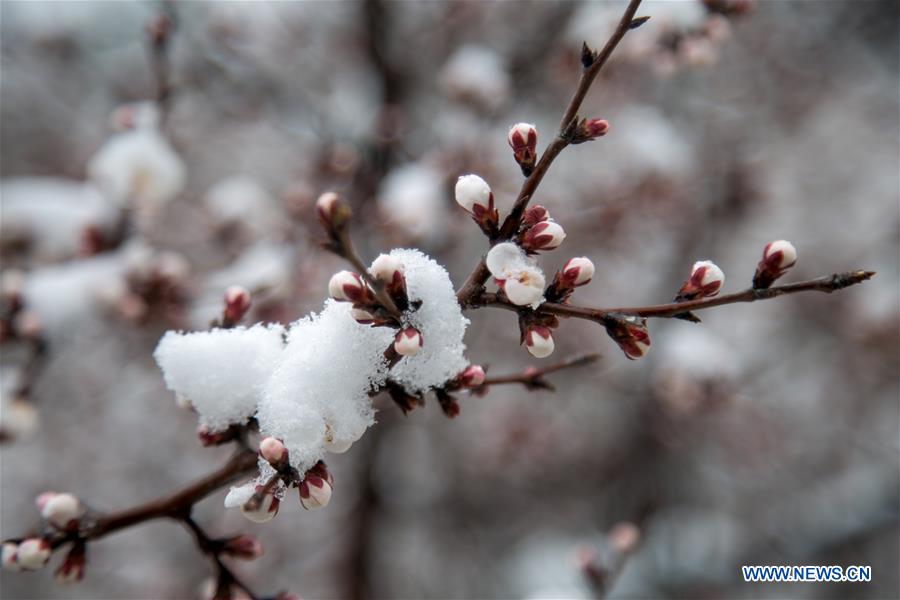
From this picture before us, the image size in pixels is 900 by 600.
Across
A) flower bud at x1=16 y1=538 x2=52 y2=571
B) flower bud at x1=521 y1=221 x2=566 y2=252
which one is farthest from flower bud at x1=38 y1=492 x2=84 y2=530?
flower bud at x1=521 y1=221 x2=566 y2=252

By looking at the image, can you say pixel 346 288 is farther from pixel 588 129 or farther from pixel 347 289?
pixel 588 129

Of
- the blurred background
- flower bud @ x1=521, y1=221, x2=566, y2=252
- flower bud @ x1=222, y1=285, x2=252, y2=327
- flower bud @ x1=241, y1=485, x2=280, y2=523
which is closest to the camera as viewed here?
flower bud @ x1=241, y1=485, x2=280, y2=523

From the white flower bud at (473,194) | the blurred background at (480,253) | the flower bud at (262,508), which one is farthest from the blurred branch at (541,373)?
the blurred background at (480,253)

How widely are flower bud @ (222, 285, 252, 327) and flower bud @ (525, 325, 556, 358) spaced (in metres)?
0.62

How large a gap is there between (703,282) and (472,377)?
45 centimetres

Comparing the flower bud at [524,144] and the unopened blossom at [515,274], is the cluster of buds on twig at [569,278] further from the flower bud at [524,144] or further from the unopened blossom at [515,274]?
the flower bud at [524,144]

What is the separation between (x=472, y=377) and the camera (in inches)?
42.9

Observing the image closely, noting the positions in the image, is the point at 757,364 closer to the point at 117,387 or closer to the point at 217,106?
the point at 217,106

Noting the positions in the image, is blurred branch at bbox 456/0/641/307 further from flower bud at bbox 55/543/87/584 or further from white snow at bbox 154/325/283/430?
flower bud at bbox 55/543/87/584

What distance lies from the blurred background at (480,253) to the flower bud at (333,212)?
176 cm

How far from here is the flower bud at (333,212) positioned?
0.94 metres

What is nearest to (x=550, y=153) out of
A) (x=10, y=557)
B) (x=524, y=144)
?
(x=524, y=144)

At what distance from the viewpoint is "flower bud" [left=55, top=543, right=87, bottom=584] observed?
4.17ft

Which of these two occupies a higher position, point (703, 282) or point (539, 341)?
point (703, 282)
